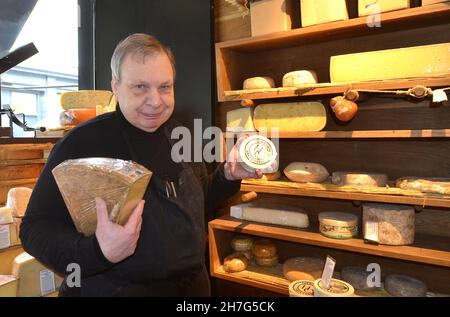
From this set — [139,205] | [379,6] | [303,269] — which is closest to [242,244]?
[303,269]

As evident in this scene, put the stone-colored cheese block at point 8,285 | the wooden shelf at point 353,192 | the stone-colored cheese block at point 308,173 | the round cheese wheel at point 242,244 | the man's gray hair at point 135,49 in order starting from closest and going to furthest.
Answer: the man's gray hair at point 135,49
the stone-colored cheese block at point 8,285
the wooden shelf at point 353,192
the stone-colored cheese block at point 308,173
the round cheese wheel at point 242,244

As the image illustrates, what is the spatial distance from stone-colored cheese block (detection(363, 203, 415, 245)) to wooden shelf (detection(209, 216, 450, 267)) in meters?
0.04

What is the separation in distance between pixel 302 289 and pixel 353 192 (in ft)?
1.64

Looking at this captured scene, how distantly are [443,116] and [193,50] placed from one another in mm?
1538

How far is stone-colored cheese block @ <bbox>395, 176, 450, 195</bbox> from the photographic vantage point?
4.41ft

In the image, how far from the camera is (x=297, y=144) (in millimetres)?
1979

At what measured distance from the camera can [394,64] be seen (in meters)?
1.43

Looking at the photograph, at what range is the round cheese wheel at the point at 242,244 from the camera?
1.96m

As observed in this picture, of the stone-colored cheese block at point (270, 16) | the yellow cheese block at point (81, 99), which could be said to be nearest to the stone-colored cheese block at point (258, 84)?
the stone-colored cheese block at point (270, 16)

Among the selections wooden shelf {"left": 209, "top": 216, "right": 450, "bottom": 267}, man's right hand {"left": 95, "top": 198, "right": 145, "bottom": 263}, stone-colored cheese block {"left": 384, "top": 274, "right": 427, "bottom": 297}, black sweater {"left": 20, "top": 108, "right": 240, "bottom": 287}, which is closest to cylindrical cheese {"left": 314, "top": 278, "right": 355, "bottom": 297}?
wooden shelf {"left": 209, "top": 216, "right": 450, "bottom": 267}

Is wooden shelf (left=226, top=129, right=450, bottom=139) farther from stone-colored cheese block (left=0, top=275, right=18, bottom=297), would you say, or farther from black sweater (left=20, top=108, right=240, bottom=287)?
stone-colored cheese block (left=0, top=275, right=18, bottom=297)

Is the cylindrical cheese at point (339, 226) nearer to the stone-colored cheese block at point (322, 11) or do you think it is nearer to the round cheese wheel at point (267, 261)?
the round cheese wheel at point (267, 261)

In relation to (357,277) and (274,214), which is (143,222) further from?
(357,277)

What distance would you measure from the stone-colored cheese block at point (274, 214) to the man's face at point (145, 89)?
3.04 feet
